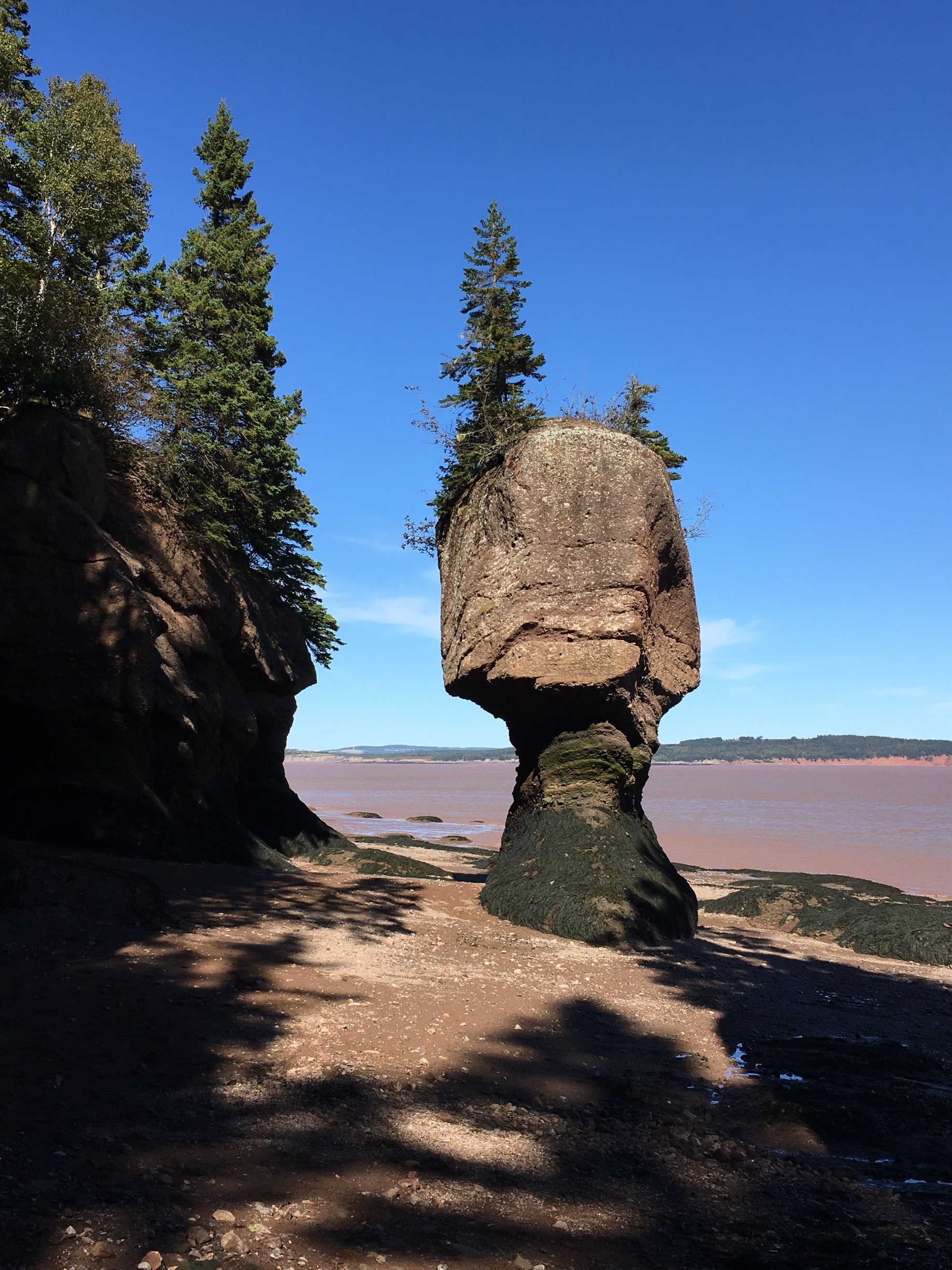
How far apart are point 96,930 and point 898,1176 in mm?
6013

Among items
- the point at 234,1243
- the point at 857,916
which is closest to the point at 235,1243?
the point at 234,1243

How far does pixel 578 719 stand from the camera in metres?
13.3

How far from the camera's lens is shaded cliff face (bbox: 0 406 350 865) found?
11445 millimetres

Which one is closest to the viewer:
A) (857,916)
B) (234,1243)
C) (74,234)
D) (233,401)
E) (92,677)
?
(234,1243)

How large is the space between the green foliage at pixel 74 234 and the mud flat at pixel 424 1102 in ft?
30.9

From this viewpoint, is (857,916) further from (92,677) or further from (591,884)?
(92,677)

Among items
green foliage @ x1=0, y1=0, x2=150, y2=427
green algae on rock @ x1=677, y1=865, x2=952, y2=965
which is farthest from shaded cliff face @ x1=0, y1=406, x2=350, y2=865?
green algae on rock @ x1=677, y1=865, x2=952, y2=965

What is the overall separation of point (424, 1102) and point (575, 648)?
8268mm

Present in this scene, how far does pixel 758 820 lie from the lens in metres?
47.8

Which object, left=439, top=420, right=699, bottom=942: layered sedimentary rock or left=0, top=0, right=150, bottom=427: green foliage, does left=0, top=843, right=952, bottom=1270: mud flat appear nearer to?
left=439, top=420, right=699, bottom=942: layered sedimentary rock

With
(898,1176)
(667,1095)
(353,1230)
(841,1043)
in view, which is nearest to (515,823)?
(841,1043)

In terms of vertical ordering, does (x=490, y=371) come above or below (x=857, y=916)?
above

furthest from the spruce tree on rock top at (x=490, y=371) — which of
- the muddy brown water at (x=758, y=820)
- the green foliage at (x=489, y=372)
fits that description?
the muddy brown water at (x=758, y=820)

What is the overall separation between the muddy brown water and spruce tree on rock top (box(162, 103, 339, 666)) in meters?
17.2
